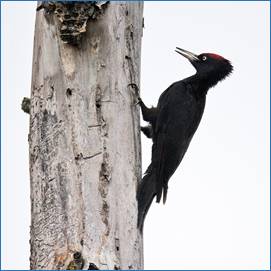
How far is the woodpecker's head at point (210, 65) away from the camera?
571cm

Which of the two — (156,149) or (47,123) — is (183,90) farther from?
(47,123)

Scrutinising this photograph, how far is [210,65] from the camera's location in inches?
229

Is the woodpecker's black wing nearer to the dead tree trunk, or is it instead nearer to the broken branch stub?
the dead tree trunk

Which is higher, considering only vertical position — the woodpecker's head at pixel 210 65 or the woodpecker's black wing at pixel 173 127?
the woodpecker's head at pixel 210 65

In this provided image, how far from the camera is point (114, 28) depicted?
3777mm

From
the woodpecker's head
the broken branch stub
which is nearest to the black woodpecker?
the woodpecker's head

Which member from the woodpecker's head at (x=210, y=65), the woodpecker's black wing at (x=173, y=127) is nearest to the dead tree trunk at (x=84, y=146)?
the woodpecker's black wing at (x=173, y=127)

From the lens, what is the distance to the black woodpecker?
450 centimetres

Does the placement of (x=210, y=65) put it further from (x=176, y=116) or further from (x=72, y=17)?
(x=72, y=17)

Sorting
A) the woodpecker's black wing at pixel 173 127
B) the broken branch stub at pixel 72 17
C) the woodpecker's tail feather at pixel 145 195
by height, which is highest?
the broken branch stub at pixel 72 17

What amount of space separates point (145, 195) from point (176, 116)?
4.74 ft

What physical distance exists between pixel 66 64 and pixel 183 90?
79.4 inches

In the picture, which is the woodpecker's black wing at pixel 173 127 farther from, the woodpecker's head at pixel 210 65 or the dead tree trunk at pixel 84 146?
the dead tree trunk at pixel 84 146

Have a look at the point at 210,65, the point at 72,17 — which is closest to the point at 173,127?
the point at 210,65
